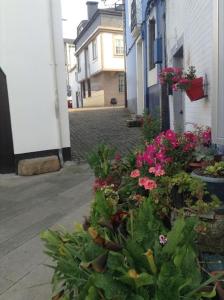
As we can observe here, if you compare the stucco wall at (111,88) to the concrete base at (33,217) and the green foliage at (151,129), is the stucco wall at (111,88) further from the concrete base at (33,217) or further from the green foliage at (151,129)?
the green foliage at (151,129)

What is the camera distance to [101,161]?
154 inches

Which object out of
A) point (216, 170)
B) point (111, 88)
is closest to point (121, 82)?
point (111, 88)

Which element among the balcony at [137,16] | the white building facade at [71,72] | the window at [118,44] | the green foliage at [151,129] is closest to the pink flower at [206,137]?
the green foliage at [151,129]

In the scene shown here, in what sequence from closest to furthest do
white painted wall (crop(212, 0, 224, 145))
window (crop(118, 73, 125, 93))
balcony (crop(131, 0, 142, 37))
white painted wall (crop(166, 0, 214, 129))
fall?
1. white painted wall (crop(212, 0, 224, 145))
2. white painted wall (crop(166, 0, 214, 129))
3. balcony (crop(131, 0, 142, 37))
4. window (crop(118, 73, 125, 93))

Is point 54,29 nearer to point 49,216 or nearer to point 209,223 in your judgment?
point 49,216

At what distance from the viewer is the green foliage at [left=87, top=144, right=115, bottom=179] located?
146 inches

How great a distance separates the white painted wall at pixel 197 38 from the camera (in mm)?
4070

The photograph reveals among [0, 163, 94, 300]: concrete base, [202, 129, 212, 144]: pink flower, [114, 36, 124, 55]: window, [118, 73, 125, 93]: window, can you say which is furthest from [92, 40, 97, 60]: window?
[202, 129, 212, 144]: pink flower

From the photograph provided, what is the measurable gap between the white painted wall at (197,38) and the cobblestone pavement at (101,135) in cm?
265

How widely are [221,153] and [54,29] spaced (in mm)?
4665

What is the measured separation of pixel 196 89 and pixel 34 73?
342 cm

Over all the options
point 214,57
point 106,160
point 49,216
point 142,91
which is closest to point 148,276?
point 214,57

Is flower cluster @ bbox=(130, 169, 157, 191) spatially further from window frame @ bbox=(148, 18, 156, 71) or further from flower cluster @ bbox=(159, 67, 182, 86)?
window frame @ bbox=(148, 18, 156, 71)

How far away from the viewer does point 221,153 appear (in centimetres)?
322
